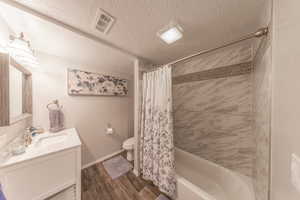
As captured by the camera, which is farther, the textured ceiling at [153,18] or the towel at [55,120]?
the towel at [55,120]

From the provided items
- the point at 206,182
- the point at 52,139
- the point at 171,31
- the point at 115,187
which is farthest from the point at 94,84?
the point at 206,182

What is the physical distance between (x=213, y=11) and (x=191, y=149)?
1.83m

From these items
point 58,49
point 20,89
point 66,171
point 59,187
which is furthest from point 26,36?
point 59,187

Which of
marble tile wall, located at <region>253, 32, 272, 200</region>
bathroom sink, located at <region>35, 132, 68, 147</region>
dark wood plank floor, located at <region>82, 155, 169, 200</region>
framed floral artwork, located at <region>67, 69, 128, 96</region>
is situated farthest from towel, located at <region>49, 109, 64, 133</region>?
marble tile wall, located at <region>253, 32, 272, 200</region>

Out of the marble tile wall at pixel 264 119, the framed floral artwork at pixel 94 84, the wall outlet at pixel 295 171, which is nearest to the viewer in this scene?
the wall outlet at pixel 295 171

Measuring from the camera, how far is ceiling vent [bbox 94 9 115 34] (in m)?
0.78

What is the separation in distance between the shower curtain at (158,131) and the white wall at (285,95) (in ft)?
2.51

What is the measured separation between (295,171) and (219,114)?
111 cm

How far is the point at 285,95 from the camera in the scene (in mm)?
388

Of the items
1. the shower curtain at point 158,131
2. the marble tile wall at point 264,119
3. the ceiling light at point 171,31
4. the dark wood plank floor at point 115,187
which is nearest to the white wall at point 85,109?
the dark wood plank floor at point 115,187

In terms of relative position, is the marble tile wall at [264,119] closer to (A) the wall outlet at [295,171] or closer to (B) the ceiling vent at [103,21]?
(A) the wall outlet at [295,171]

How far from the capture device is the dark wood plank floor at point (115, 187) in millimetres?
1202

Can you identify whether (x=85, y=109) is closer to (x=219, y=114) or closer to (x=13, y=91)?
(x=13, y=91)

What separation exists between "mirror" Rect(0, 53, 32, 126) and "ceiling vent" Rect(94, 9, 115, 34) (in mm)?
736
